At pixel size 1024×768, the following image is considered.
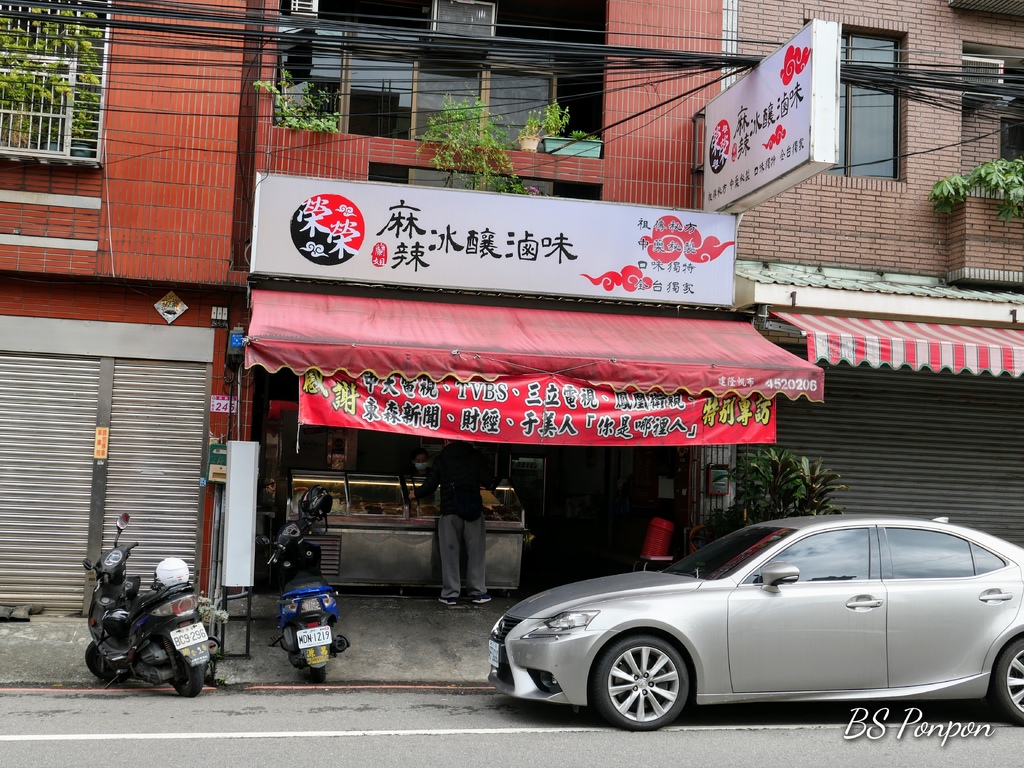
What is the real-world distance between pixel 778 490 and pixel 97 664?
7.07 metres

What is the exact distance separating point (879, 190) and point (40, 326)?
10.4 m

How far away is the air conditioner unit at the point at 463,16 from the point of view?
1216 cm

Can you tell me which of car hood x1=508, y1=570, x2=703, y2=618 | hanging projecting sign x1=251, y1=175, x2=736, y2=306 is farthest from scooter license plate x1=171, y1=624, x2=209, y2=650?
hanging projecting sign x1=251, y1=175, x2=736, y2=306

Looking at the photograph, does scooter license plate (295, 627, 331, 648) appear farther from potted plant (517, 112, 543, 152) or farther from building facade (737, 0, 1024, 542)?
building facade (737, 0, 1024, 542)

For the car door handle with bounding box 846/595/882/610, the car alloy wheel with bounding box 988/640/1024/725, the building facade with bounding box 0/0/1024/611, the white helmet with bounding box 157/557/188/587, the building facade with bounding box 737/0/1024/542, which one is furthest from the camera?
the building facade with bounding box 737/0/1024/542

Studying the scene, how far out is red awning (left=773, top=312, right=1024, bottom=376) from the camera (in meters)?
9.96

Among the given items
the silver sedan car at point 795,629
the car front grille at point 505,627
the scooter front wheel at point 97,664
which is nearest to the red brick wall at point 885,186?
the silver sedan car at point 795,629

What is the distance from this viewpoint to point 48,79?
1009 cm

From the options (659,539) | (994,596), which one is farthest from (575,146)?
(994,596)

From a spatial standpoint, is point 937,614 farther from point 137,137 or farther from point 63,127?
point 63,127

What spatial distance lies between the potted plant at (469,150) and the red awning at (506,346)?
5.58 ft

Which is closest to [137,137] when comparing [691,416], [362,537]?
[362,537]

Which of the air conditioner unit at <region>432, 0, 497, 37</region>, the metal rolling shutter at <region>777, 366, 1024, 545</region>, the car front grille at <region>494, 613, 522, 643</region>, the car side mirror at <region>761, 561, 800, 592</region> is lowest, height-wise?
the car front grille at <region>494, 613, 522, 643</region>

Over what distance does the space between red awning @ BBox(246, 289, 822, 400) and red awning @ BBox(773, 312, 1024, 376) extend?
1.60 ft
